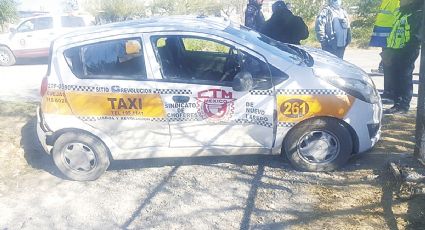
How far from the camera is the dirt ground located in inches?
133

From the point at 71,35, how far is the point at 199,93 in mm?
1535

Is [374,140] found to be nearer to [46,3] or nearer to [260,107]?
[260,107]

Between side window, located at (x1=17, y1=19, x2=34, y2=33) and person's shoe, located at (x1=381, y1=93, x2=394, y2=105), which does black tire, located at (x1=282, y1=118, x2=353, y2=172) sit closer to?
person's shoe, located at (x1=381, y1=93, x2=394, y2=105)

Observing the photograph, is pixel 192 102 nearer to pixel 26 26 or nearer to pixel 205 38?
pixel 205 38

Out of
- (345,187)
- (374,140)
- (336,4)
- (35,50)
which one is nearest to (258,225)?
(345,187)

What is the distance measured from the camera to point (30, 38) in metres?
12.7

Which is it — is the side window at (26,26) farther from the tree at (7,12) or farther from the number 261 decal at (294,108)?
the number 261 decal at (294,108)

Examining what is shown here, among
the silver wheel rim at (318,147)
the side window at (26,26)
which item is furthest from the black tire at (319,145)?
the side window at (26,26)

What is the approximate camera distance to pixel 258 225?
130 inches

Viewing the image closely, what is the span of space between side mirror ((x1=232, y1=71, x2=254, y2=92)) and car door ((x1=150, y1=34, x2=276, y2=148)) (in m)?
0.05

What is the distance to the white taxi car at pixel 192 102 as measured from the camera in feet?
12.7

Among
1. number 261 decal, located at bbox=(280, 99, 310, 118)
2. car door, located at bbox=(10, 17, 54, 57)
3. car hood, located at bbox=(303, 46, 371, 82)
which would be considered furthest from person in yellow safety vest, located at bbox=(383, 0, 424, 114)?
car door, located at bbox=(10, 17, 54, 57)

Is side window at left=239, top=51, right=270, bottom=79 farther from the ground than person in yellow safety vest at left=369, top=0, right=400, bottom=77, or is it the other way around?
person in yellow safety vest at left=369, top=0, right=400, bottom=77

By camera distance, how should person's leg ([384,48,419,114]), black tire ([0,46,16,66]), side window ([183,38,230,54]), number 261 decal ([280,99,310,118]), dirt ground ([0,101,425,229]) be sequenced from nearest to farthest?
dirt ground ([0,101,425,229]) → number 261 decal ([280,99,310,118]) → side window ([183,38,230,54]) → person's leg ([384,48,419,114]) → black tire ([0,46,16,66])
